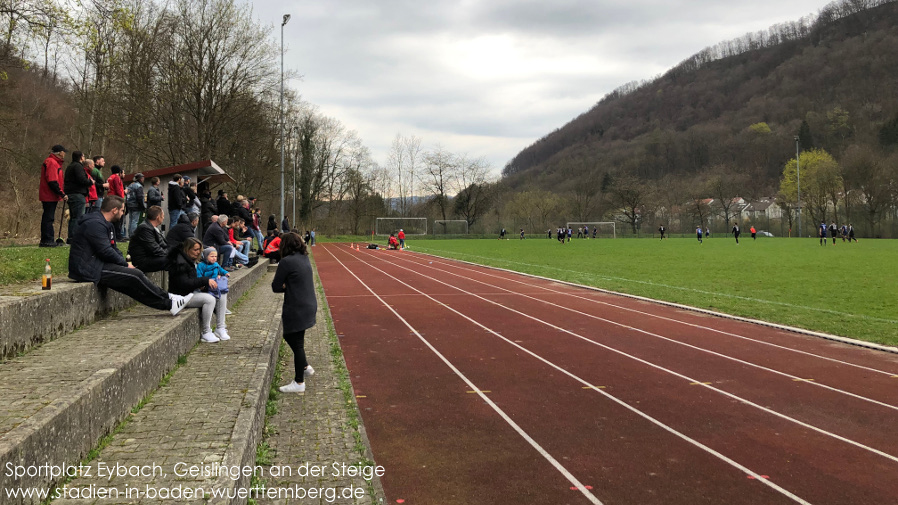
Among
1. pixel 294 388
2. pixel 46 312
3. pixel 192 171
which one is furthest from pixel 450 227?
pixel 46 312

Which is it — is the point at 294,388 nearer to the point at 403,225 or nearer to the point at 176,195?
the point at 176,195

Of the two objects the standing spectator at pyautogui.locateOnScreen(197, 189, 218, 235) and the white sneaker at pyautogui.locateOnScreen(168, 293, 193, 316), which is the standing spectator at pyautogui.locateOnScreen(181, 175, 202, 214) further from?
the white sneaker at pyautogui.locateOnScreen(168, 293, 193, 316)

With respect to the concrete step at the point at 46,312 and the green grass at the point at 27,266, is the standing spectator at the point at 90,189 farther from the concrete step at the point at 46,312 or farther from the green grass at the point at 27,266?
the concrete step at the point at 46,312

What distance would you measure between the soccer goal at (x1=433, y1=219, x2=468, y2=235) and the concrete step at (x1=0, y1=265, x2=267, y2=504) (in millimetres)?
62229

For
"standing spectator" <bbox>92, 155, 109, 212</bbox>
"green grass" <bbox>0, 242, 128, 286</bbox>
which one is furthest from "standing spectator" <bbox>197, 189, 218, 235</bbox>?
"green grass" <bbox>0, 242, 128, 286</bbox>

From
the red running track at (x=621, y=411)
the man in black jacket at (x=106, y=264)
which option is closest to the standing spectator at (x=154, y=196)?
the red running track at (x=621, y=411)

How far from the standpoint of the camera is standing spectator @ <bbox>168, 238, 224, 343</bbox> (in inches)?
264

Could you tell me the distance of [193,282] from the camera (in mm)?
6703

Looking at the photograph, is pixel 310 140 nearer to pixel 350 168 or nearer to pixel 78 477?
pixel 350 168

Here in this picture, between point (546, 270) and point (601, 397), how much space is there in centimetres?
1590

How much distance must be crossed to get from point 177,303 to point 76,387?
303 cm

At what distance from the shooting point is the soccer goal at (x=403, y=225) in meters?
65.2

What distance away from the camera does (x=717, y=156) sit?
115375 millimetres

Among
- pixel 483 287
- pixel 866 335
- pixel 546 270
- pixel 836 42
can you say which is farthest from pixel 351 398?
pixel 836 42
